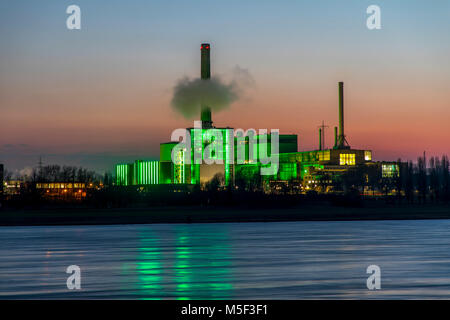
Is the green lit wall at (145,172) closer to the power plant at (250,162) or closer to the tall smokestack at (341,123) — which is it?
the power plant at (250,162)

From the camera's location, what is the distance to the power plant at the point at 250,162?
160 metres

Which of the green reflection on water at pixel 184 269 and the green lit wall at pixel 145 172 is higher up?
the green lit wall at pixel 145 172

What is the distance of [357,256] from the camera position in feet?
95.9

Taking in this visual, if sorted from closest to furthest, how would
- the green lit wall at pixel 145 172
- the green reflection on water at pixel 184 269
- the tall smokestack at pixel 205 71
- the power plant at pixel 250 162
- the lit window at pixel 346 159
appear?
the green reflection on water at pixel 184 269 < the tall smokestack at pixel 205 71 < the power plant at pixel 250 162 < the green lit wall at pixel 145 172 < the lit window at pixel 346 159

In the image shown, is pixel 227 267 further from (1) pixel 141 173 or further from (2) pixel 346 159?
(1) pixel 141 173

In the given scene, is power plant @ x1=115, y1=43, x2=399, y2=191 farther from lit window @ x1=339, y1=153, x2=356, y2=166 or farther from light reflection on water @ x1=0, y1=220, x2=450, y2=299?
light reflection on water @ x1=0, y1=220, x2=450, y2=299

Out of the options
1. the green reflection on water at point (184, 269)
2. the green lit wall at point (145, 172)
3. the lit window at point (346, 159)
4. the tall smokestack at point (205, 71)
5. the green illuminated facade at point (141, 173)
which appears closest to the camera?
the green reflection on water at point (184, 269)

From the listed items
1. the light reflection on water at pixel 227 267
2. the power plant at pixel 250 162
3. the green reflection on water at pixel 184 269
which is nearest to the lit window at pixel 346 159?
the power plant at pixel 250 162

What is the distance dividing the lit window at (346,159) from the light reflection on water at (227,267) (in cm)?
13656

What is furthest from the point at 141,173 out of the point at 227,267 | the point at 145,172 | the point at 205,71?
the point at 227,267

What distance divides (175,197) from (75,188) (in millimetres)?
49879

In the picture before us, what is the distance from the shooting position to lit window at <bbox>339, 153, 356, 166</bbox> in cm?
17588
